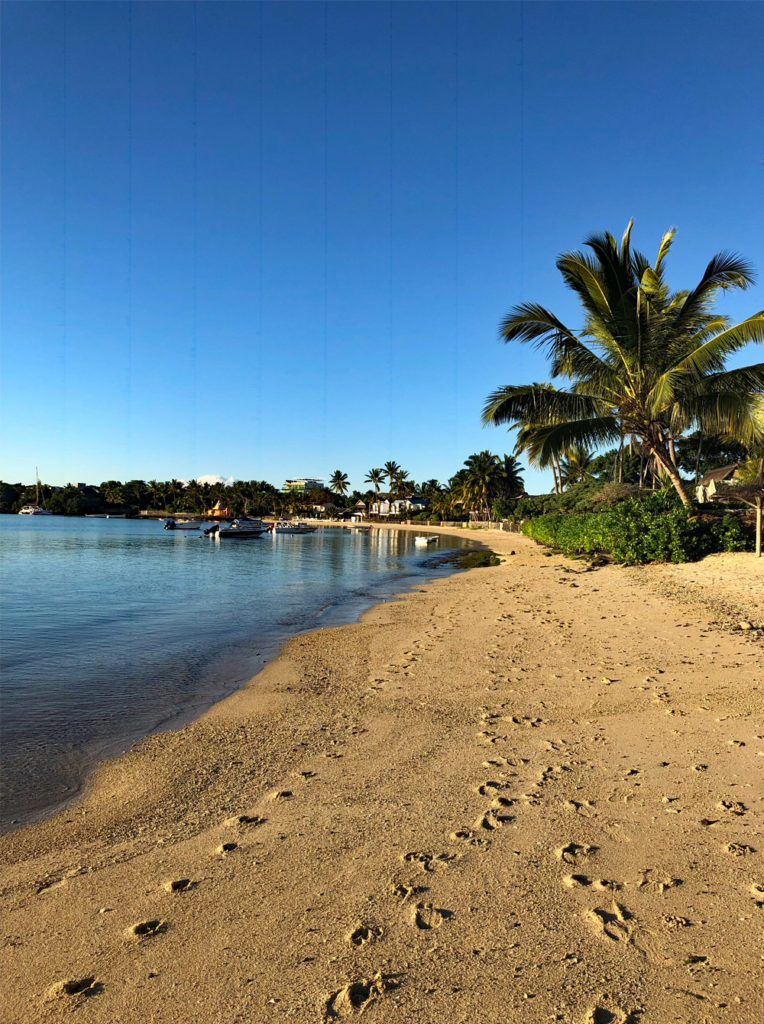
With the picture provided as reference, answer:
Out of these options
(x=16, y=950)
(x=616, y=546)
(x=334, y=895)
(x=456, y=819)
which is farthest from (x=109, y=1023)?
(x=616, y=546)

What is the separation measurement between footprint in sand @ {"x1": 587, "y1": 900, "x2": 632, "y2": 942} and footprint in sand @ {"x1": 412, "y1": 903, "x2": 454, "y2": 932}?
0.76 m

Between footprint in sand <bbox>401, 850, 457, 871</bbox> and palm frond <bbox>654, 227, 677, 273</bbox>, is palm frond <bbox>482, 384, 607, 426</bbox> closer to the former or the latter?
palm frond <bbox>654, 227, 677, 273</bbox>

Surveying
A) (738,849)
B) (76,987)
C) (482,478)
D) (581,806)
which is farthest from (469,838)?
(482,478)

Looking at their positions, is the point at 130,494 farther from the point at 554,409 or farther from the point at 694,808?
the point at 694,808

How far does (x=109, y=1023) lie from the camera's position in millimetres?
2510

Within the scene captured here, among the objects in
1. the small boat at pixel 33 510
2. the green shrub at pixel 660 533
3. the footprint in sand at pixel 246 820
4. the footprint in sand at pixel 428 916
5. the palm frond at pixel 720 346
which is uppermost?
the palm frond at pixel 720 346

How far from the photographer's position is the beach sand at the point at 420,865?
262 centimetres

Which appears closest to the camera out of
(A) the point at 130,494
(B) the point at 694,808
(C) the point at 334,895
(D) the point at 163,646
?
(C) the point at 334,895

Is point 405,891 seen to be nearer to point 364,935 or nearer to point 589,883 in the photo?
point 364,935

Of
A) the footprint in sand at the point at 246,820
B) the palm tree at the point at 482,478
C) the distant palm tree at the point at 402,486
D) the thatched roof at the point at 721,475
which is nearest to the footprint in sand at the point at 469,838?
the footprint in sand at the point at 246,820

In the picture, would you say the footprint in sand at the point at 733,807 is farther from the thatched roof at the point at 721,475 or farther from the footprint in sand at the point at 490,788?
the thatched roof at the point at 721,475

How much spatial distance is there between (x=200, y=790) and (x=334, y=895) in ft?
7.42

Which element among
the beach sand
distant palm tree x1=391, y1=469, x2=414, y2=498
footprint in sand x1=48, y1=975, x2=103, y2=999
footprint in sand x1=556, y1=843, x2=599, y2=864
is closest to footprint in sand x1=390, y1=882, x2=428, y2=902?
the beach sand

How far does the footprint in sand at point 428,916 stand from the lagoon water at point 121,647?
3654 millimetres
